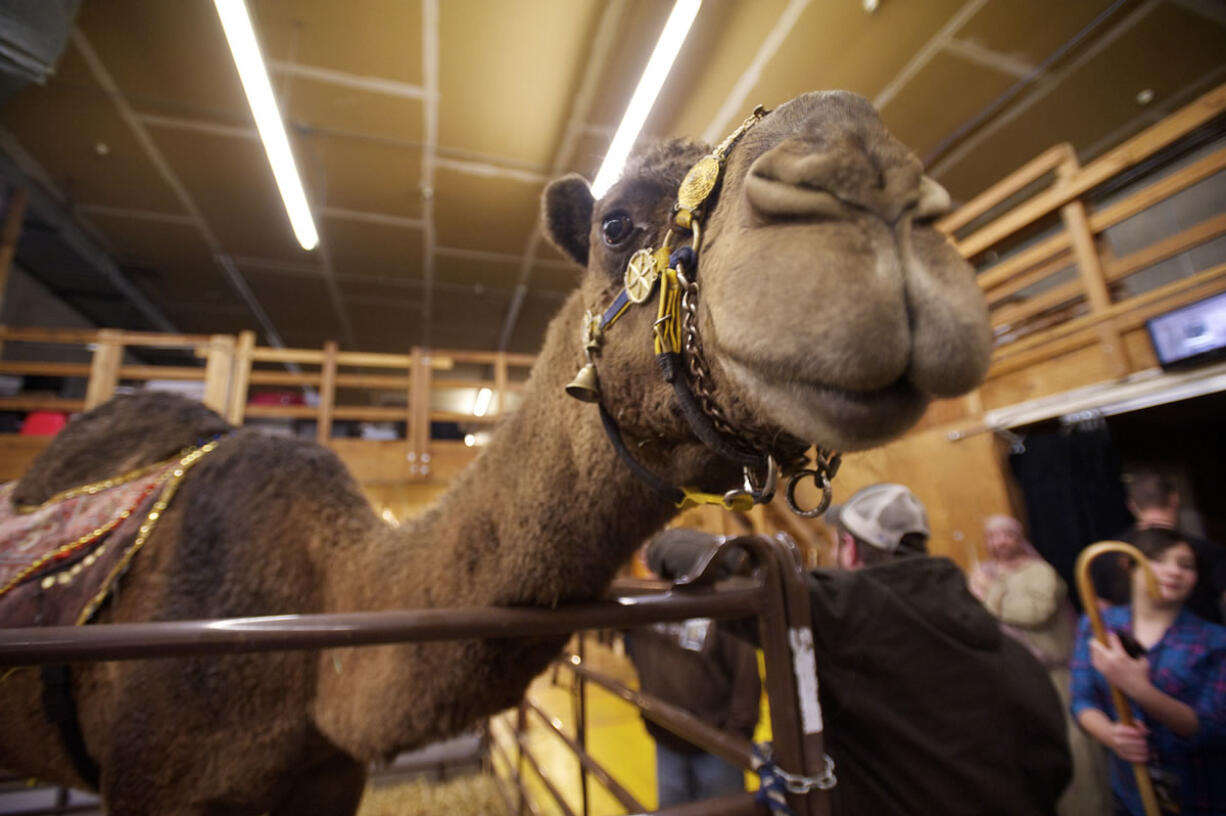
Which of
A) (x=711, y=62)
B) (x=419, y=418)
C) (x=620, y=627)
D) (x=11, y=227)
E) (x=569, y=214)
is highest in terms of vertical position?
(x=711, y=62)

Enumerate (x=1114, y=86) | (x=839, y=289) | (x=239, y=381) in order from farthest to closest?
(x=239, y=381), (x=1114, y=86), (x=839, y=289)

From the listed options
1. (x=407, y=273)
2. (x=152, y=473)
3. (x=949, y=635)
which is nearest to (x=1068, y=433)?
(x=949, y=635)

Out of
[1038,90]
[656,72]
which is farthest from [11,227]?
[1038,90]

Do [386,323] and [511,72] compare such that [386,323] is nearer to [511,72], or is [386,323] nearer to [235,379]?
[235,379]

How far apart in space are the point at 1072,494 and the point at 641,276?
Answer: 4.76m

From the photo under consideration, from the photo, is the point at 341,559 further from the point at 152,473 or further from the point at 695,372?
the point at 695,372

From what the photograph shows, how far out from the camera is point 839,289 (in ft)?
2.48

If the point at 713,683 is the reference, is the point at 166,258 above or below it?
above

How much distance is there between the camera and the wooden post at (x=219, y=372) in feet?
26.5

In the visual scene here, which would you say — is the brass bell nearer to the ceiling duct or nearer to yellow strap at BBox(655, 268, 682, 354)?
yellow strap at BBox(655, 268, 682, 354)

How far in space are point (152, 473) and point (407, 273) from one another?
32.0 ft

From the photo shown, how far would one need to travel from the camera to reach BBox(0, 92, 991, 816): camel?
798mm

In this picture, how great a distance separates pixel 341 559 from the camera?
1923 mm

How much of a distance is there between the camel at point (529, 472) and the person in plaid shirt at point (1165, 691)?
108 inches
